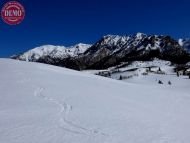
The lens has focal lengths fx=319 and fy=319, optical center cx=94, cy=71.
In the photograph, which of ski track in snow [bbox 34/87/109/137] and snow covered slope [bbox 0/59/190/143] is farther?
ski track in snow [bbox 34/87/109/137]

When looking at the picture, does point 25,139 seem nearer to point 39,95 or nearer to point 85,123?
point 85,123

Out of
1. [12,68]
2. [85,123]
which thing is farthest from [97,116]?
[12,68]

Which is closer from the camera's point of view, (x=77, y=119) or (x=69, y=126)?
(x=69, y=126)

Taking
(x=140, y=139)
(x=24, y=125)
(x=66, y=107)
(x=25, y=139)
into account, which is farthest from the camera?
(x=66, y=107)

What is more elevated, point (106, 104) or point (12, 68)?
point (12, 68)

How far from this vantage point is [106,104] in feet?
70.8

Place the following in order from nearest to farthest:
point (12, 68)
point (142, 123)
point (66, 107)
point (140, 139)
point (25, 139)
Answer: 1. point (25, 139)
2. point (140, 139)
3. point (142, 123)
4. point (66, 107)
5. point (12, 68)

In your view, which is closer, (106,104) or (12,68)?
(106,104)

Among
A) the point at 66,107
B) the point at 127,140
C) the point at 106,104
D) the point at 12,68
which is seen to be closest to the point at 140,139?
the point at 127,140


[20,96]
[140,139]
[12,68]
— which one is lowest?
[140,139]

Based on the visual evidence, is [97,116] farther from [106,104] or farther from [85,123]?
[106,104]

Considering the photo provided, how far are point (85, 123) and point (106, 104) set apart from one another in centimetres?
659

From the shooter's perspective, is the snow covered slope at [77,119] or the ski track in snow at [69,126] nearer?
the snow covered slope at [77,119]

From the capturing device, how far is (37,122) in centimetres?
1487
